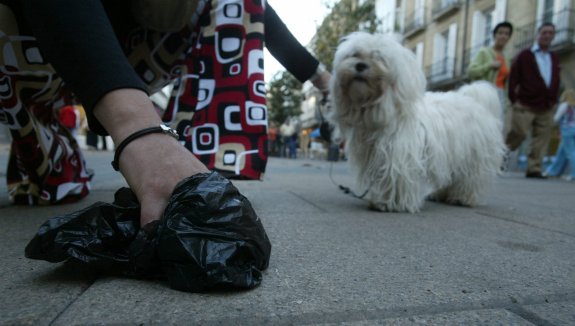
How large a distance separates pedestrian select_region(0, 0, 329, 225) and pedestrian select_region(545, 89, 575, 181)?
6.44 m

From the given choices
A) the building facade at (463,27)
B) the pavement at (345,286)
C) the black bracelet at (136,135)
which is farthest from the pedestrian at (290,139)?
the black bracelet at (136,135)

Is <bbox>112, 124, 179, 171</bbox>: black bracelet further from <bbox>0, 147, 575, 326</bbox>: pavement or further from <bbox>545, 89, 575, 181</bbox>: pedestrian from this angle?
<bbox>545, 89, 575, 181</bbox>: pedestrian

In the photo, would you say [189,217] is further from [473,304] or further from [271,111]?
[271,111]

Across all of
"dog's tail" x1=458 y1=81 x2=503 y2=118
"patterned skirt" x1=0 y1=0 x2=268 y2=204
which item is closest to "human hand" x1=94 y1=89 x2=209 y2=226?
"patterned skirt" x1=0 y1=0 x2=268 y2=204

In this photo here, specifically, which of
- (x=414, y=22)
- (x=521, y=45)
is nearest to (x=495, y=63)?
(x=521, y=45)

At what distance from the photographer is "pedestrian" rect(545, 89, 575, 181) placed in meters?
7.05

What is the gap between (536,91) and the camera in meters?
6.47

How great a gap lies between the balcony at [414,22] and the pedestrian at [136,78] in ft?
70.4

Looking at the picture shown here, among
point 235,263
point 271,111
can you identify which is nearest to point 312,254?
point 235,263

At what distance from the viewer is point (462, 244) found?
5.03 feet

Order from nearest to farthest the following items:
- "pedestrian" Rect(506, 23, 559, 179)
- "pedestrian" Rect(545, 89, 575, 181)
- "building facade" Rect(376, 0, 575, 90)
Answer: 1. "pedestrian" Rect(506, 23, 559, 179)
2. "pedestrian" Rect(545, 89, 575, 181)
3. "building facade" Rect(376, 0, 575, 90)

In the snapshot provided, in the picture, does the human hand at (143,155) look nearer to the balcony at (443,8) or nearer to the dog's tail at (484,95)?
the dog's tail at (484,95)

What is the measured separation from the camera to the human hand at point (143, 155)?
110 centimetres

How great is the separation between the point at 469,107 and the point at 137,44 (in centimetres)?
242
